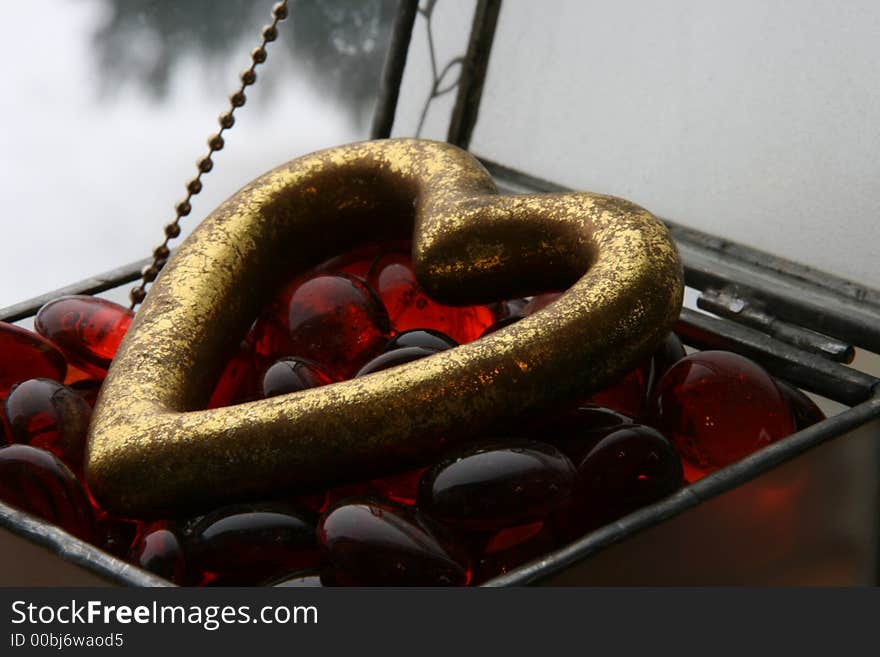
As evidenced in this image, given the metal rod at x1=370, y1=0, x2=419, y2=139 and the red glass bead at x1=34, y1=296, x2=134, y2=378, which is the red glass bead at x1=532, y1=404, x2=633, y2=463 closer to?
the red glass bead at x1=34, y1=296, x2=134, y2=378

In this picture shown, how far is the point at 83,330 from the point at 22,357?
1.5 inches

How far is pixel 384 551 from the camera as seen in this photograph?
0.43m

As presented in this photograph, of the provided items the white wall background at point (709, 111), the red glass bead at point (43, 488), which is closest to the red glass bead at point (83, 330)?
the red glass bead at point (43, 488)

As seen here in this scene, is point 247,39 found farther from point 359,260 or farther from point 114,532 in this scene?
point 114,532

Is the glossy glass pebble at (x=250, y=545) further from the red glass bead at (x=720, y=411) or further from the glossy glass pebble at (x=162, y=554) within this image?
the red glass bead at (x=720, y=411)

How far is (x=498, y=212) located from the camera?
0.55 metres

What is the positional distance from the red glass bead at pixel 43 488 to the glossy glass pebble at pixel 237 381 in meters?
0.09

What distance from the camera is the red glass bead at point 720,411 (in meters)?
0.53

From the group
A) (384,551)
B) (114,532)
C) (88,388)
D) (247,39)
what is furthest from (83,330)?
(247,39)

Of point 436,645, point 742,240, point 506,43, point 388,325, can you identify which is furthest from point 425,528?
point 506,43

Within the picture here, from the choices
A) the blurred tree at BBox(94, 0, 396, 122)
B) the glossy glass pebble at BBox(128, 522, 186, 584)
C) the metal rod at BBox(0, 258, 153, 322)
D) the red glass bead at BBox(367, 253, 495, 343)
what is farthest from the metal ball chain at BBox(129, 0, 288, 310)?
the blurred tree at BBox(94, 0, 396, 122)

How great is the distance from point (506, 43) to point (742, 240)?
0.23 meters

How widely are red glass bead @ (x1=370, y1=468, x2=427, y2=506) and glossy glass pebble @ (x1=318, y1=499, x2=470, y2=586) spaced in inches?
2.1

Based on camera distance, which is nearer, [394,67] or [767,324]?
[767,324]
